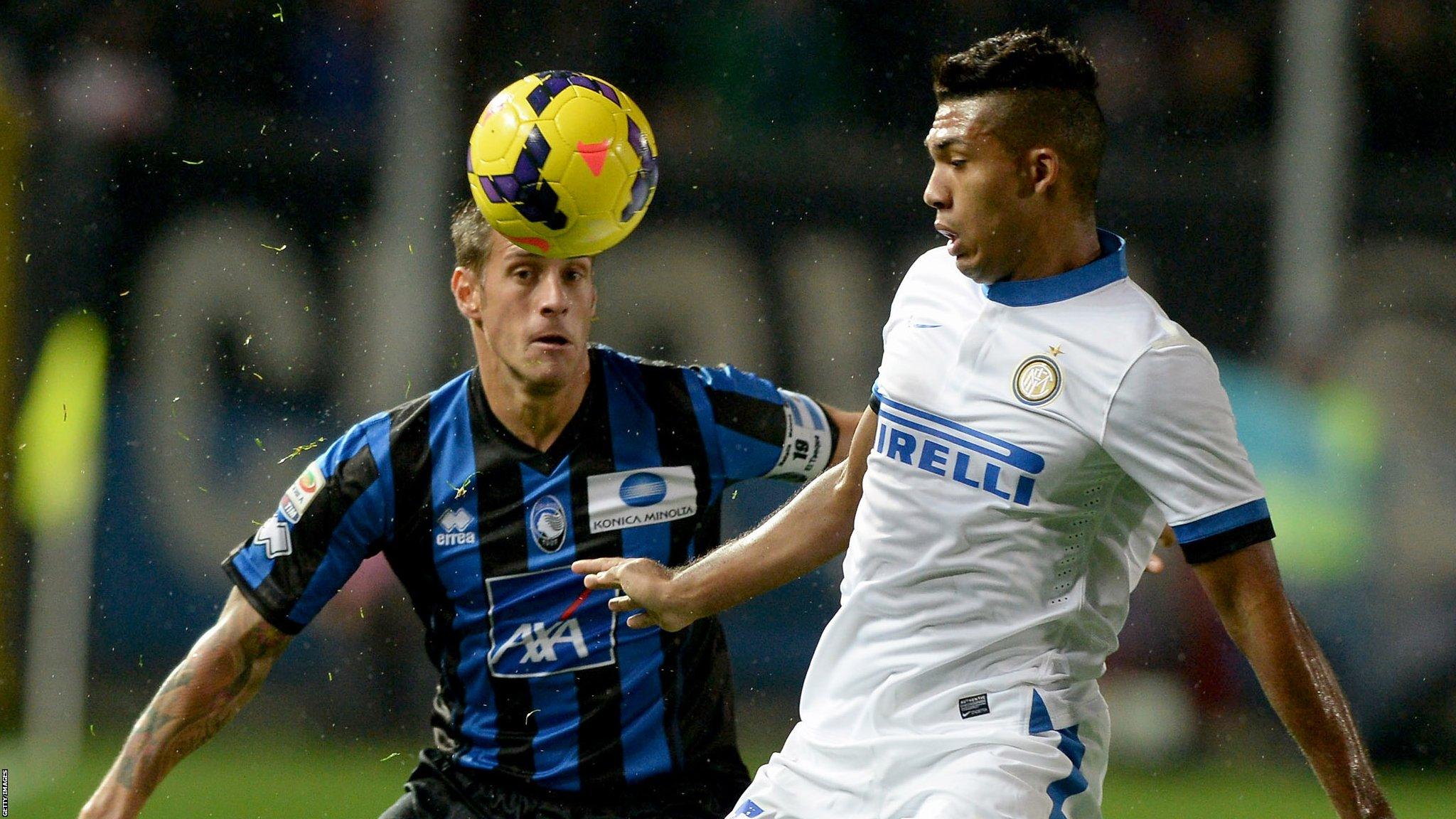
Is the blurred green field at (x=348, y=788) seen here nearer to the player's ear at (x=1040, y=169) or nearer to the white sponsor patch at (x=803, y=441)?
the white sponsor patch at (x=803, y=441)

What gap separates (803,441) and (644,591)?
980 mm

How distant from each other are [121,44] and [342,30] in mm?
1128

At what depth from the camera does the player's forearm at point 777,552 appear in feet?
10.3

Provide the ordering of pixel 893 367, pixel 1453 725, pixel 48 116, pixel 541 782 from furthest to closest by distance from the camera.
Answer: pixel 48 116 → pixel 1453 725 → pixel 541 782 → pixel 893 367

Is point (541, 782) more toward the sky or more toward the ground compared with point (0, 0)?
more toward the ground

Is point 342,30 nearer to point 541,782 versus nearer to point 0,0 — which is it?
point 0,0

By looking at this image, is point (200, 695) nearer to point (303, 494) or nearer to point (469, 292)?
point (303, 494)

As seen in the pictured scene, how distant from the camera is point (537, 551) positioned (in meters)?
3.84

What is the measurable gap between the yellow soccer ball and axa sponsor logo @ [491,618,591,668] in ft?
2.71

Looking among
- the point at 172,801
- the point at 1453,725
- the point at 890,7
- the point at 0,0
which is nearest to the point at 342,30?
the point at 0,0

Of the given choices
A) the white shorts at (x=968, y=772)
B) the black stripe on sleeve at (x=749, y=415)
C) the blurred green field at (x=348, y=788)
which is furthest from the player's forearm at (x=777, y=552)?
the blurred green field at (x=348, y=788)

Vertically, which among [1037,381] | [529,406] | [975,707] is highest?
[1037,381]

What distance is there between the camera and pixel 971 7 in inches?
371

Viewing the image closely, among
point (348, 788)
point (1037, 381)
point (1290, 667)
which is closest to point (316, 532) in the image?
point (1037, 381)
